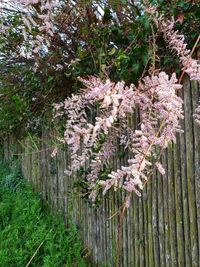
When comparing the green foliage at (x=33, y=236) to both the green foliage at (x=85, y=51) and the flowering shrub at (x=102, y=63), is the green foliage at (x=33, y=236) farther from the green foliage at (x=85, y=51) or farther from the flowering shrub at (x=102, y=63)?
the flowering shrub at (x=102, y=63)

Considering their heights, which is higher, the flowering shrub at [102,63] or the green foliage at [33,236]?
the flowering shrub at [102,63]

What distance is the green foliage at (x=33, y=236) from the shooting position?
4.18m

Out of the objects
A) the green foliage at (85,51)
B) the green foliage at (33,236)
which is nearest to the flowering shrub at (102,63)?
the green foliage at (85,51)

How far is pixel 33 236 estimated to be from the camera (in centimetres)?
459

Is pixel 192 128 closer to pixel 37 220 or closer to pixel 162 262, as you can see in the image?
pixel 162 262

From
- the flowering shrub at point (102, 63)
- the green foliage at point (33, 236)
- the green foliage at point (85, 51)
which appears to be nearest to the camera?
the flowering shrub at point (102, 63)

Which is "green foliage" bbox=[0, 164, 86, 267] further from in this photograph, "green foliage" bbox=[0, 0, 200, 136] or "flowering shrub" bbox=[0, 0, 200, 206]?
"flowering shrub" bbox=[0, 0, 200, 206]

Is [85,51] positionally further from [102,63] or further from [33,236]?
[33,236]

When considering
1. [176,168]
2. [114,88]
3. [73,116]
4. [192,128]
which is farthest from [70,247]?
[114,88]

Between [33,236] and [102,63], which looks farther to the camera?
[33,236]

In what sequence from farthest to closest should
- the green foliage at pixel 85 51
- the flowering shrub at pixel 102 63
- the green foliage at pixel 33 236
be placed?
1. the green foliage at pixel 33 236
2. the green foliage at pixel 85 51
3. the flowering shrub at pixel 102 63

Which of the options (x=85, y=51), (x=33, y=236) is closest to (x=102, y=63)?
(x=85, y=51)

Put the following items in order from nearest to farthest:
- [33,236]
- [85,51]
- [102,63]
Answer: [102,63] → [85,51] → [33,236]

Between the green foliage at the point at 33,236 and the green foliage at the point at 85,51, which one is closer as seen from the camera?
the green foliage at the point at 85,51
